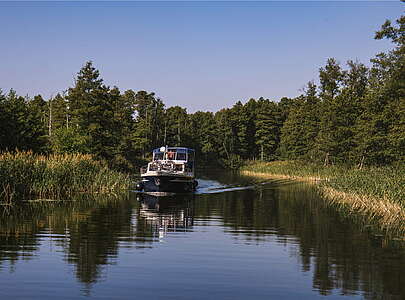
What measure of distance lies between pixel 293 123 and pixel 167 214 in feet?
188

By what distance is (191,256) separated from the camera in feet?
52.0

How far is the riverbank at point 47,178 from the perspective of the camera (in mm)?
26781

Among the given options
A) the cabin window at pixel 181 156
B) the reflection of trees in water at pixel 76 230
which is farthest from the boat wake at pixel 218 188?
the reflection of trees in water at pixel 76 230

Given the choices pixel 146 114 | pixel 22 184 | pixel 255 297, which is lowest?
pixel 255 297

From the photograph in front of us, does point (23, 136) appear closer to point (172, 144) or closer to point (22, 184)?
point (22, 184)

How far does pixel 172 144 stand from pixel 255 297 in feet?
342

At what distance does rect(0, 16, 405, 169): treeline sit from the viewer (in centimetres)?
4394

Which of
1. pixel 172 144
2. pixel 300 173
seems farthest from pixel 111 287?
pixel 172 144

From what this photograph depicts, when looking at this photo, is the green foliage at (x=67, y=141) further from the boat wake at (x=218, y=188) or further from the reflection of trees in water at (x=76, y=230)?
the reflection of trees in water at (x=76, y=230)

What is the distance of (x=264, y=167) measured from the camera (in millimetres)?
84188

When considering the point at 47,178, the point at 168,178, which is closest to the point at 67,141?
the point at 168,178

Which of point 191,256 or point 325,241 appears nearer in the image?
point 191,256

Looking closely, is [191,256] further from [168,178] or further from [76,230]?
[168,178]

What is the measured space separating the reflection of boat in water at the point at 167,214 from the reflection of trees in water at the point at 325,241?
42.4 inches
